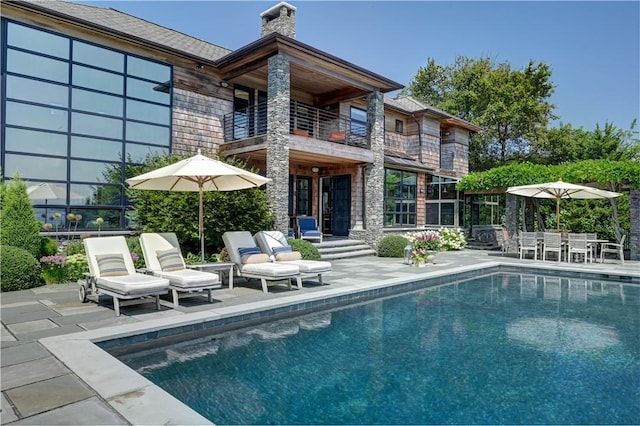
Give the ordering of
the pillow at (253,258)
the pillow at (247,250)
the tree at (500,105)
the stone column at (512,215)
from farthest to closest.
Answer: the tree at (500,105)
the stone column at (512,215)
the pillow at (247,250)
the pillow at (253,258)

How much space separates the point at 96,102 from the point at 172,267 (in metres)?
6.82

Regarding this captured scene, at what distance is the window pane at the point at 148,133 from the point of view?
12.3 m

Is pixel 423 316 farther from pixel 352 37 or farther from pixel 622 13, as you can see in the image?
pixel 622 13

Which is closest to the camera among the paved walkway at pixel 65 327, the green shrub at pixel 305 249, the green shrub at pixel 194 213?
the paved walkway at pixel 65 327

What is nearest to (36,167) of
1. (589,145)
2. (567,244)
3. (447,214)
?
(567,244)

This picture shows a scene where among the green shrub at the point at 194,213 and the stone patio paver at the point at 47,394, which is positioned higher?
the green shrub at the point at 194,213

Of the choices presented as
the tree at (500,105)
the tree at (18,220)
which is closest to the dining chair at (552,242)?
the tree at (18,220)

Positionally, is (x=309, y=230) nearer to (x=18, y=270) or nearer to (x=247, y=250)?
(x=247, y=250)

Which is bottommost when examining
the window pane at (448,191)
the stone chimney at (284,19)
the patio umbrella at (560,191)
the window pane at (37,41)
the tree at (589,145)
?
the patio umbrella at (560,191)

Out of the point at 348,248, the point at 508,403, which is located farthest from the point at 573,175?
the point at 508,403

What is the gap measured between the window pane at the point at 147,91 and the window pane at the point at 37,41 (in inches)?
70.2

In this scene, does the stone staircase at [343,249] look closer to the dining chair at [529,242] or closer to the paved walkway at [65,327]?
the paved walkway at [65,327]

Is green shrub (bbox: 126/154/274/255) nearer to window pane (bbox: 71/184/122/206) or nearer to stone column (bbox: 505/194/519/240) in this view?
window pane (bbox: 71/184/122/206)

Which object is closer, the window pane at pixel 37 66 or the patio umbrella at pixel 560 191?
the window pane at pixel 37 66
